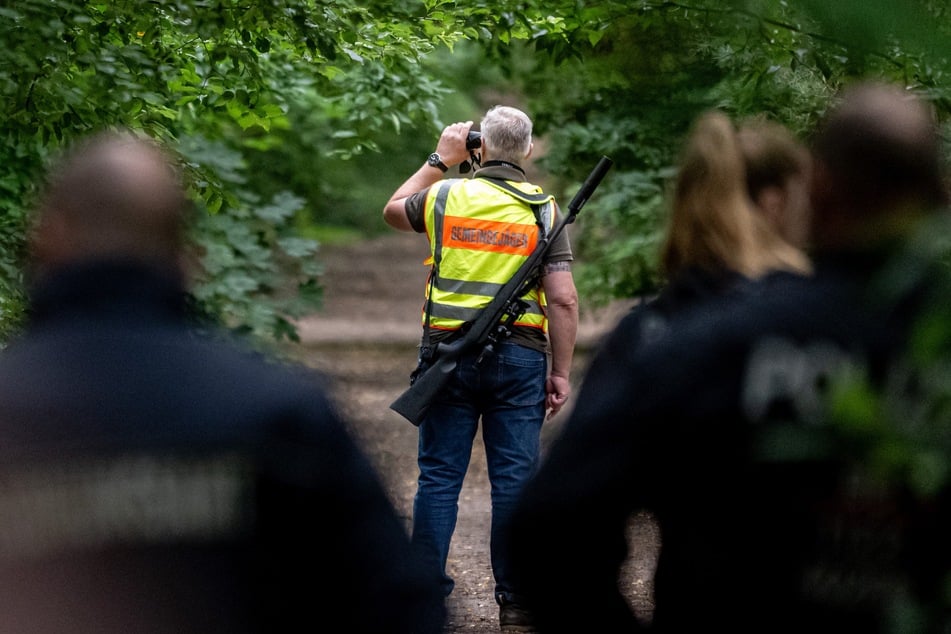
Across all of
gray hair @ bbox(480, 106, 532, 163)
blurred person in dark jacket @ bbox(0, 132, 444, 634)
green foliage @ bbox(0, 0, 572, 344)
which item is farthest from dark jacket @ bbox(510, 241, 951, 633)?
green foliage @ bbox(0, 0, 572, 344)

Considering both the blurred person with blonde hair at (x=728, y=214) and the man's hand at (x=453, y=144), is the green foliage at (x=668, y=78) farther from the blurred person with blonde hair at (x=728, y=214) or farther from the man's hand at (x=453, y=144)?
the man's hand at (x=453, y=144)

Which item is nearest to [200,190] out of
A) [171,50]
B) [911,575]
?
[171,50]

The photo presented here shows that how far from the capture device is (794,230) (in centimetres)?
238

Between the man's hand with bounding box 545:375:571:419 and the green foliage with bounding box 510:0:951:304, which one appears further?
the man's hand with bounding box 545:375:571:419

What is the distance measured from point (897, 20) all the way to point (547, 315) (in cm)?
337

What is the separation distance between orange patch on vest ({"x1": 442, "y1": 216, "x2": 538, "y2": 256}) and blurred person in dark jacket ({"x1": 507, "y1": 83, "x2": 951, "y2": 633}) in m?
2.51

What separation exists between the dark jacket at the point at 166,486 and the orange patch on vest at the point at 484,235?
277cm

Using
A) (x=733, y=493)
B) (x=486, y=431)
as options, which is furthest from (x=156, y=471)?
(x=486, y=431)

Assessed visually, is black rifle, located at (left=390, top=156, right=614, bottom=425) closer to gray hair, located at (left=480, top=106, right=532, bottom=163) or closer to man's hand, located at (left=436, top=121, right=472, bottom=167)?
gray hair, located at (left=480, top=106, right=532, bottom=163)

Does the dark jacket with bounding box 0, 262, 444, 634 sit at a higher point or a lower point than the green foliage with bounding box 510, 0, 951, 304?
lower

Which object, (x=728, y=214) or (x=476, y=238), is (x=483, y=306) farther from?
(x=728, y=214)

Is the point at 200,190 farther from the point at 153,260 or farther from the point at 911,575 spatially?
the point at 911,575

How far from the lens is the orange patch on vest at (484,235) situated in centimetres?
461

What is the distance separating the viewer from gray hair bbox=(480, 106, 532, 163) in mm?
4684
